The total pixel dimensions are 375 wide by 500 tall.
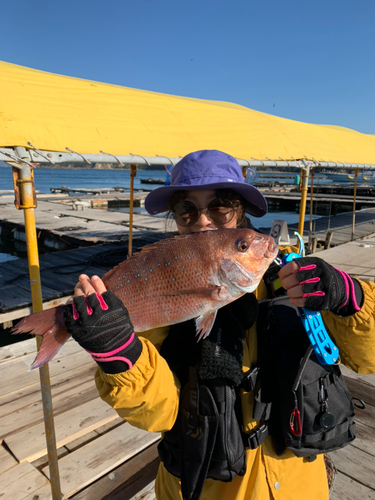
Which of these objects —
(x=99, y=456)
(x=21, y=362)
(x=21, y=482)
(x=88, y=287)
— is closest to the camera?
(x=88, y=287)

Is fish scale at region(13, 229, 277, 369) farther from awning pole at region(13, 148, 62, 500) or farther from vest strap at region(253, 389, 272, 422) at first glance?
awning pole at region(13, 148, 62, 500)

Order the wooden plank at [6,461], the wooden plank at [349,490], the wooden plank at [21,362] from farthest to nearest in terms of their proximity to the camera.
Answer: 1. the wooden plank at [21,362]
2. the wooden plank at [6,461]
3. the wooden plank at [349,490]

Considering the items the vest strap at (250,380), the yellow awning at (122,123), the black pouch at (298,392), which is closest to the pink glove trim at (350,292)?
the black pouch at (298,392)

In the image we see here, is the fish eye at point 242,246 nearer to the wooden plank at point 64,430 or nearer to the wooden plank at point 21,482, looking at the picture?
the wooden plank at point 21,482

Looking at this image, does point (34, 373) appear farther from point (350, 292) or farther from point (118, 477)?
point (350, 292)

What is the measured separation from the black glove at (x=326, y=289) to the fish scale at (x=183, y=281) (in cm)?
21

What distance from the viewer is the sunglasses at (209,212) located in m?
1.88

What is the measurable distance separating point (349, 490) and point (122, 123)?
445 centimetres

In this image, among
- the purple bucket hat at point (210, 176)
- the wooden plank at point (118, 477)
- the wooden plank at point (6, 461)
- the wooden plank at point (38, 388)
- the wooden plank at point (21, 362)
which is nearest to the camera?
the purple bucket hat at point (210, 176)

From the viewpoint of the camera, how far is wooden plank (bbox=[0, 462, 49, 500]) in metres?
2.63

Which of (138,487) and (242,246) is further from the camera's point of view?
(138,487)

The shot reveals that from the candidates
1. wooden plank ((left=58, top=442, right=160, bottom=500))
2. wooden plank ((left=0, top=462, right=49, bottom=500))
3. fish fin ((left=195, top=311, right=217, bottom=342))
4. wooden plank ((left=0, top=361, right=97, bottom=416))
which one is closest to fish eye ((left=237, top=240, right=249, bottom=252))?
fish fin ((left=195, top=311, right=217, bottom=342))

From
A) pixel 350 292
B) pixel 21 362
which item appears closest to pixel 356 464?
pixel 350 292

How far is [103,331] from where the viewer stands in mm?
1383
